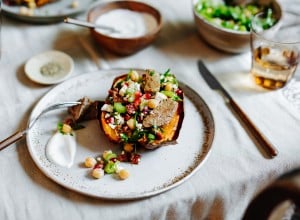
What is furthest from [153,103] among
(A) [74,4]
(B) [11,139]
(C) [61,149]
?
(A) [74,4]

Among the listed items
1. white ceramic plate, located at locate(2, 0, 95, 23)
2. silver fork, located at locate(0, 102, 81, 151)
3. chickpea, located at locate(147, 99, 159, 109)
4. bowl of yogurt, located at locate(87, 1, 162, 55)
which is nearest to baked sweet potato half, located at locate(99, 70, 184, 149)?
chickpea, located at locate(147, 99, 159, 109)

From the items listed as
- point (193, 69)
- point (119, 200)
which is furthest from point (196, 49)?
point (119, 200)

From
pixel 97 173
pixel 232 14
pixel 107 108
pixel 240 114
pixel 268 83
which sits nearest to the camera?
pixel 97 173

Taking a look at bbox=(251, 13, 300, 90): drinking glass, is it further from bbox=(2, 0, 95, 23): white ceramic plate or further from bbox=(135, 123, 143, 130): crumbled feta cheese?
bbox=(2, 0, 95, 23): white ceramic plate

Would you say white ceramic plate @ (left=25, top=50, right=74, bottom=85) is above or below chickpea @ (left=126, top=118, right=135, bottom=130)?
below

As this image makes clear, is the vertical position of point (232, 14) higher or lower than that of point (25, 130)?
higher

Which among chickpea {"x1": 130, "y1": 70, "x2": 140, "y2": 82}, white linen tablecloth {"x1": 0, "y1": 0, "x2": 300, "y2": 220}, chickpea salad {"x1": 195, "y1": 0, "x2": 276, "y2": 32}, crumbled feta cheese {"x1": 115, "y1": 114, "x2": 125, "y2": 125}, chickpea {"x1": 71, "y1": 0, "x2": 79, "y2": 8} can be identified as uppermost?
chickpea salad {"x1": 195, "y1": 0, "x2": 276, "y2": 32}

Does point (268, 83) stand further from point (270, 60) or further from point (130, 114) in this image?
point (130, 114)

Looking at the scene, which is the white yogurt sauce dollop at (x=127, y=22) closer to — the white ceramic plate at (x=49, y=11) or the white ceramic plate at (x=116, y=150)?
the white ceramic plate at (x=49, y=11)
